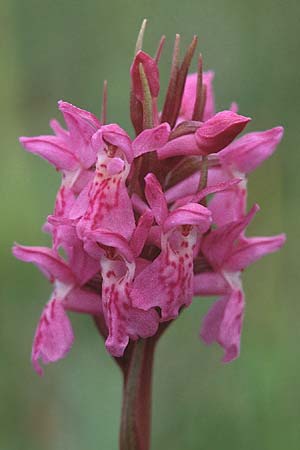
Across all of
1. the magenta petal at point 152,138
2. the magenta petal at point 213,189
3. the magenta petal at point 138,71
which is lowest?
the magenta petal at point 213,189

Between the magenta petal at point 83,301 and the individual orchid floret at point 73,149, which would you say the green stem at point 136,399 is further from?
the individual orchid floret at point 73,149

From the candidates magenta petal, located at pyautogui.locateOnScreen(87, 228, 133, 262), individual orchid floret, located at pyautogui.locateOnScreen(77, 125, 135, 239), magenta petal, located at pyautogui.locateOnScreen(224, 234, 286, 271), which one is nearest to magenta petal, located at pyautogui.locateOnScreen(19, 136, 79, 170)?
individual orchid floret, located at pyautogui.locateOnScreen(77, 125, 135, 239)

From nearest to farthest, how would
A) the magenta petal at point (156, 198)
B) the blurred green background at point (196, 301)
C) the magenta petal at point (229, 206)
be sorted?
the magenta petal at point (156, 198), the magenta petal at point (229, 206), the blurred green background at point (196, 301)

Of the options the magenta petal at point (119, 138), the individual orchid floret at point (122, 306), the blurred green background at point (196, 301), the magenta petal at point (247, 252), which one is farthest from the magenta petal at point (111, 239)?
the blurred green background at point (196, 301)

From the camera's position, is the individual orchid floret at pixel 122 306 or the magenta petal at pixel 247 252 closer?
the individual orchid floret at pixel 122 306

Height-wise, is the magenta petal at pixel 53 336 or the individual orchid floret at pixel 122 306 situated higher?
the individual orchid floret at pixel 122 306

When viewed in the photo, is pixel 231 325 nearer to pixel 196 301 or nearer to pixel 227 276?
pixel 227 276

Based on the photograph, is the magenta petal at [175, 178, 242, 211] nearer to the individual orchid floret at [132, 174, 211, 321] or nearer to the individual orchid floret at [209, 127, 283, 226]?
the individual orchid floret at [132, 174, 211, 321]

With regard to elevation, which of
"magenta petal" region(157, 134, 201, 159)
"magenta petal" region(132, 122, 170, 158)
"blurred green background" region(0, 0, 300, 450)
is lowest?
"blurred green background" region(0, 0, 300, 450)
